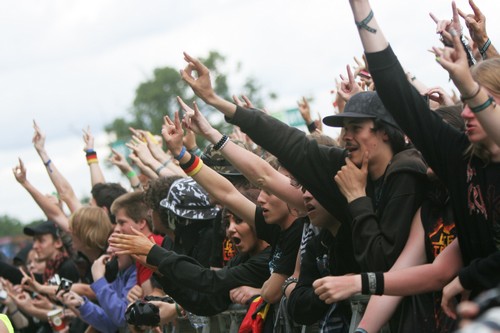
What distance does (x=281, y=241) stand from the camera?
696 cm

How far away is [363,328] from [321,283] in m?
0.45

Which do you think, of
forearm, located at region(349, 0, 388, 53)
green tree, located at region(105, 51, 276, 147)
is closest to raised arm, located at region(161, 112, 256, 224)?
forearm, located at region(349, 0, 388, 53)

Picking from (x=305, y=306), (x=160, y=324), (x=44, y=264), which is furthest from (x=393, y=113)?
(x=44, y=264)

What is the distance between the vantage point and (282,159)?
5.97m

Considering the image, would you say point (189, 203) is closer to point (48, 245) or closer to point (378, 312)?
point (378, 312)

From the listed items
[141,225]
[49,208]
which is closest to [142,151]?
[141,225]

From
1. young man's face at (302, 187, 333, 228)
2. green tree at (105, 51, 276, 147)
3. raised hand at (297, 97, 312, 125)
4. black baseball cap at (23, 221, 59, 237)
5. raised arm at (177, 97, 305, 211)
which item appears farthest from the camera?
green tree at (105, 51, 276, 147)

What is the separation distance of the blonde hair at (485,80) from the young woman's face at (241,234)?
2625mm

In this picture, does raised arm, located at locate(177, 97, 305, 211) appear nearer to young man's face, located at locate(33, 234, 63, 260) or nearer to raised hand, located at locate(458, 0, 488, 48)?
raised hand, located at locate(458, 0, 488, 48)

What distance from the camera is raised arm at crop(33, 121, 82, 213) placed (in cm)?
1202

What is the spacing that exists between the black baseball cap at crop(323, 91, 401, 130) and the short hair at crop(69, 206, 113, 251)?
5006 millimetres

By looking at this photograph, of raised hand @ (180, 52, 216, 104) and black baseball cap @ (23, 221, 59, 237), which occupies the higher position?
raised hand @ (180, 52, 216, 104)

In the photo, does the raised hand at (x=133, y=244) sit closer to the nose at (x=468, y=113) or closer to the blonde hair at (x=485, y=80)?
the blonde hair at (x=485, y=80)

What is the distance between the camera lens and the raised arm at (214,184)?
23.2 ft
